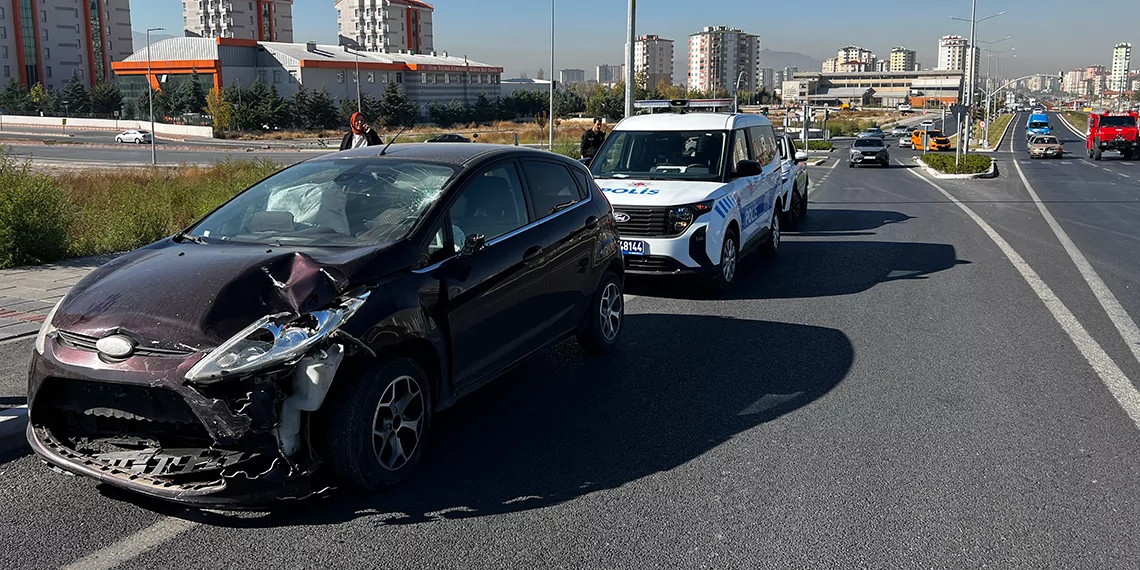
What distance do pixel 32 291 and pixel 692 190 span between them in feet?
21.1

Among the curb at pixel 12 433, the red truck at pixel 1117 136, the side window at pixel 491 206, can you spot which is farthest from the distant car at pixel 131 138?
the side window at pixel 491 206

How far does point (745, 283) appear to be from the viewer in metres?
10.2

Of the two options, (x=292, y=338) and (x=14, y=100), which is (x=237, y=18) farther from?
(x=292, y=338)

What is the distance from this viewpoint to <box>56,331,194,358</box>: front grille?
386cm

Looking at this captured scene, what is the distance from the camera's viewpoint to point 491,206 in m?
5.46

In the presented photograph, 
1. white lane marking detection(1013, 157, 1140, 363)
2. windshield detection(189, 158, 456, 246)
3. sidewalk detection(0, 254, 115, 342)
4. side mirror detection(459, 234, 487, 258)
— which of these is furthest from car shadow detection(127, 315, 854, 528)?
sidewalk detection(0, 254, 115, 342)

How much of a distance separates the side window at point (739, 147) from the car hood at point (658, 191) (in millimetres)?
588

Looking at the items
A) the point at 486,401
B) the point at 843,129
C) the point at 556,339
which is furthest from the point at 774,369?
the point at 843,129

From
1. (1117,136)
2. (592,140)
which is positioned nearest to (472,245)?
(592,140)

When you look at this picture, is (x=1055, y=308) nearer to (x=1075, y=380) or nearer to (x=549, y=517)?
(x=1075, y=380)

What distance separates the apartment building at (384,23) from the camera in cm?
15275

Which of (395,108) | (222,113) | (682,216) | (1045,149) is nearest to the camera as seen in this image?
(682,216)

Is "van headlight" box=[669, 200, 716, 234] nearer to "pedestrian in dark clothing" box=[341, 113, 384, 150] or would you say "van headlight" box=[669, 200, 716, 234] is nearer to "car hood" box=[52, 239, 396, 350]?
"pedestrian in dark clothing" box=[341, 113, 384, 150]

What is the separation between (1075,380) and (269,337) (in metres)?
5.24
